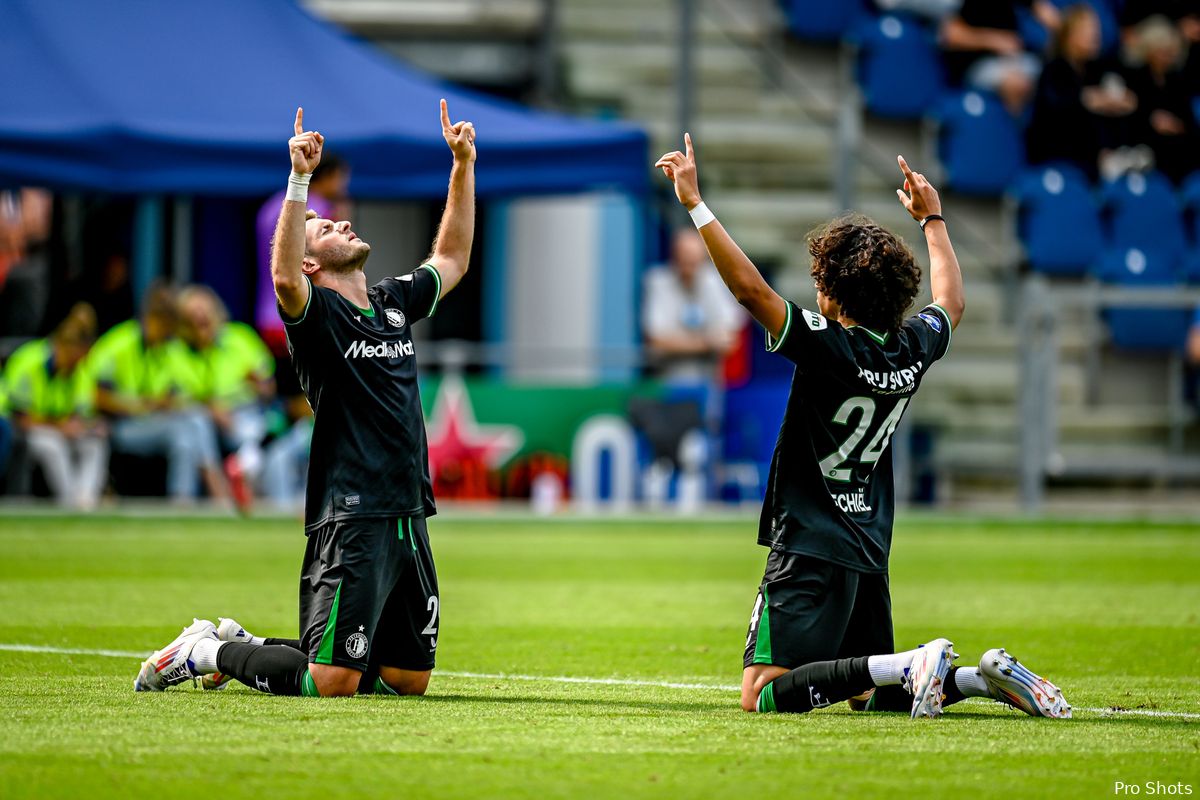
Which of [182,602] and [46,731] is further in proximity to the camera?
[182,602]

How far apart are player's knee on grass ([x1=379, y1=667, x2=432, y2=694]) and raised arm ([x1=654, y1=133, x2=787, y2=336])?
165 cm

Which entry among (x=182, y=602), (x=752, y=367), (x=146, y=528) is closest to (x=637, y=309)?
(x=752, y=367)

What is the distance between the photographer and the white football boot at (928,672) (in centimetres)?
579

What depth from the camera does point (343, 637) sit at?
20.7ft

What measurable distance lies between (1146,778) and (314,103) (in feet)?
38.2

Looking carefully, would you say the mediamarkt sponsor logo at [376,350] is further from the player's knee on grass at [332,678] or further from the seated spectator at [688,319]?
the seated spectator at [688,319]

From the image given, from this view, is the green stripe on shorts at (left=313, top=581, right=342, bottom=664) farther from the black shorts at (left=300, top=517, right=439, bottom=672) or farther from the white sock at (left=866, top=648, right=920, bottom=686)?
the white sock at (left=866, top=648, right=920, bottom=686)

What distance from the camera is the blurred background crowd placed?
1559 cm

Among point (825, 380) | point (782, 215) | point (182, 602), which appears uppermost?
point (782, 215)

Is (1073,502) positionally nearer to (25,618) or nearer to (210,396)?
(210,396)

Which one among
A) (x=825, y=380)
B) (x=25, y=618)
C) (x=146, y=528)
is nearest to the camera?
(x=825, y=380)

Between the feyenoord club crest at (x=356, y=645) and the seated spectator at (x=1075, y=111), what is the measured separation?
573 inches

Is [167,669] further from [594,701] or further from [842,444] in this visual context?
[842,444]

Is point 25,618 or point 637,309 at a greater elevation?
point 637,309
